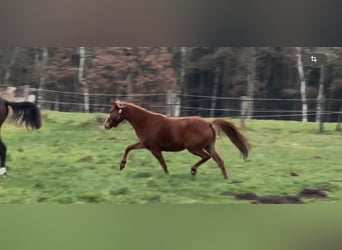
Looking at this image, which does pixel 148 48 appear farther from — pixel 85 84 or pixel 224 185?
pixel 224 185

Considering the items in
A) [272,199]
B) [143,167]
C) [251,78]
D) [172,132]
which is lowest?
[272,199]

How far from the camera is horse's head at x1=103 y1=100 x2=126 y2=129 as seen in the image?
1523 millimetres

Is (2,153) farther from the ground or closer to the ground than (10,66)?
closer to the ground

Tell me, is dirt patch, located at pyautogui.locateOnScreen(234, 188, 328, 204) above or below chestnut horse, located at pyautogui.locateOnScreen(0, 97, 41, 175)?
below

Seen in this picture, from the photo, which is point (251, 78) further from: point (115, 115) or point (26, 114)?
point (26, 114)

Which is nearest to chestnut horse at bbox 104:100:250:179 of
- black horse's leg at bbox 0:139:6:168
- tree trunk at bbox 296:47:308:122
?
tree trunk at bbox 296:47:308:122

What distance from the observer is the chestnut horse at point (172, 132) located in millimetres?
1527

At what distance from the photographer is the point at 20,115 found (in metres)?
1.49

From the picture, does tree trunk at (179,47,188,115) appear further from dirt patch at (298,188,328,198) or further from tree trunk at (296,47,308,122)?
dirt patch at (298,188,328,198)

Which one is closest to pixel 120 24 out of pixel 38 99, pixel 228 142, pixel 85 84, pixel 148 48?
pixel 148 48

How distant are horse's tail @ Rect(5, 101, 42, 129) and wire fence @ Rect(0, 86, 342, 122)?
0.08ft

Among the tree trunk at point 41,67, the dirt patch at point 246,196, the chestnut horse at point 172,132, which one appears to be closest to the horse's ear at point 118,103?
the chestnut horse at point 172,132

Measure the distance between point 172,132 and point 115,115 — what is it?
0.73ft

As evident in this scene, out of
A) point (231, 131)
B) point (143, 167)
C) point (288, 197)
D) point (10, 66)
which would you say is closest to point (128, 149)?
point (143, 167)
